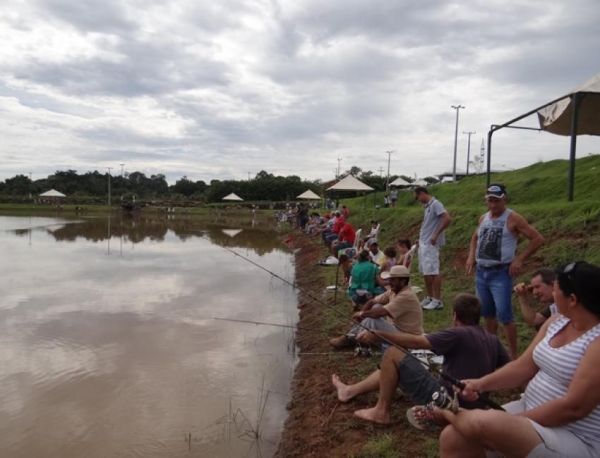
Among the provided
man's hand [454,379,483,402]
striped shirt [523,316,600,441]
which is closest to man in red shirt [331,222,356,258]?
man's hand [454,379,483,402]

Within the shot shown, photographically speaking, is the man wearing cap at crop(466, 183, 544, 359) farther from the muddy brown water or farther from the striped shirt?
→ the muddy brown water

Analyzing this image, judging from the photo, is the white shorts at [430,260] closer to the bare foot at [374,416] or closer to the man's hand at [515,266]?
the man's hand at [515,266]

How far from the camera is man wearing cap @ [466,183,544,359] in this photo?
13.1ft

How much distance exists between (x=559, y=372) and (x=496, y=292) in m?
2.00

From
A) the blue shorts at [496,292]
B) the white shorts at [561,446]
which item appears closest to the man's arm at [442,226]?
the blue shorts at [496,292]

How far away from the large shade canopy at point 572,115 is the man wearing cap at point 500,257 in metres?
3.79

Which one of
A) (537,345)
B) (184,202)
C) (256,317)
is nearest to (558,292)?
(537,345)

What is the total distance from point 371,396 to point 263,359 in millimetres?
2179

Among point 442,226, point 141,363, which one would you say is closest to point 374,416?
point 442,226

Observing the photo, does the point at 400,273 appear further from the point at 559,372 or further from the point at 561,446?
the point at 561,446

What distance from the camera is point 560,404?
6.64 feet

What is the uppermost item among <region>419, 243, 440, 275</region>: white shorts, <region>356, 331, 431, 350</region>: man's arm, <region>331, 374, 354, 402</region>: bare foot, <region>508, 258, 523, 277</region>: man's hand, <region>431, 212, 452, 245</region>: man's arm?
<region>431, 212, 452, 245</region>: man's arm

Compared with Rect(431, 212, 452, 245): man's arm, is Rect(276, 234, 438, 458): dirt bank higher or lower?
lower

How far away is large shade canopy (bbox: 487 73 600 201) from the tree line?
118 ft
